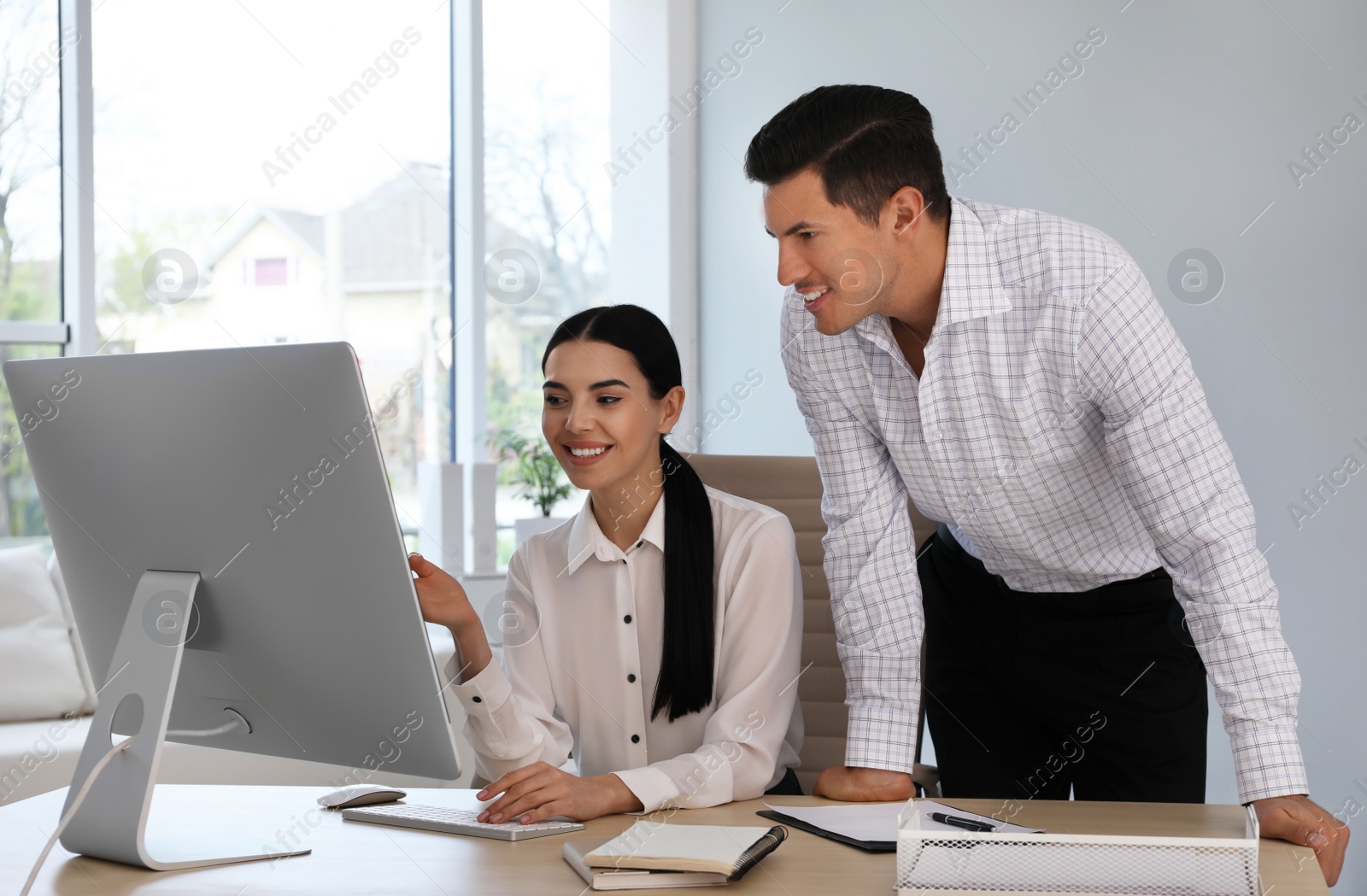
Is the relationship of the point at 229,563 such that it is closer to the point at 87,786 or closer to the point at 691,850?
the point at 87,786

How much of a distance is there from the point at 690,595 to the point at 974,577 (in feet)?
1.59

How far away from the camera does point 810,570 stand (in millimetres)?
2213

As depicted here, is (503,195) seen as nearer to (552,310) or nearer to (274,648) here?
(552,310)

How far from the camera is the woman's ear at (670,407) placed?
6.13ft

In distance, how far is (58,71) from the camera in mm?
3553

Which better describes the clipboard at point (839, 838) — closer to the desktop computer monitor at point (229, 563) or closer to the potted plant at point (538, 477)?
the desktop computer monitor at point (229, 563)

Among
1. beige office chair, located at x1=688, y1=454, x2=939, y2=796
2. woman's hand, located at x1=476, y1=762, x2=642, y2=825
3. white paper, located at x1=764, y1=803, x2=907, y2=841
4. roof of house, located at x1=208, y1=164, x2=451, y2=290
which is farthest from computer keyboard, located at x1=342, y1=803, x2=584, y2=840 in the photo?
roof of house, located at x1=208, y1=164, x2=451, y2=290

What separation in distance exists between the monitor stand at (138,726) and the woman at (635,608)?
436mm

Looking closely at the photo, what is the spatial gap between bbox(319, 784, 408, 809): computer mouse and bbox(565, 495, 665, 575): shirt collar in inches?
18.2

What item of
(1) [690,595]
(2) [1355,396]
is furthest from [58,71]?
(2) [1355,396]

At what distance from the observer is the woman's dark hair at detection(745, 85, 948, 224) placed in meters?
1.47

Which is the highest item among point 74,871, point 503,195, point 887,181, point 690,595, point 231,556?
point 503,195

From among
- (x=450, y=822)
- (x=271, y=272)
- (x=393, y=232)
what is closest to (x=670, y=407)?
(x=450, y=822)

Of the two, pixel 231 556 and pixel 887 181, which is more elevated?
pixel 887 181
